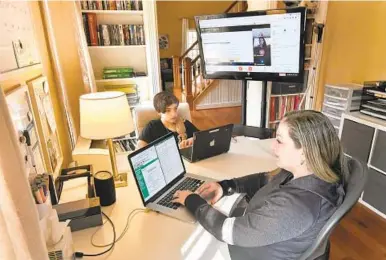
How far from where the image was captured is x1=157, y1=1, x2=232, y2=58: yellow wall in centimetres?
681

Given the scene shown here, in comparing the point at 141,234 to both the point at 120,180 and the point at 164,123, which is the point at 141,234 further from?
the point at 164,123

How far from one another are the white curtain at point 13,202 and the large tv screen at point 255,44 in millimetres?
1917

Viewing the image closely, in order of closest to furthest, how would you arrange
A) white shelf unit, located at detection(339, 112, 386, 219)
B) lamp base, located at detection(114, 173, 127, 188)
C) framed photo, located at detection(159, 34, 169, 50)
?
lamp base, located at detection(114, 173, 127, 188) → white shelf unit, located at detection(339, 112, 386, 219) → framed photo, located at detection(159, 34, 169, 50)

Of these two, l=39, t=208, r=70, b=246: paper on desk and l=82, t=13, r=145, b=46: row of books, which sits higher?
l=82, t=13, r=145, b=46: row of books

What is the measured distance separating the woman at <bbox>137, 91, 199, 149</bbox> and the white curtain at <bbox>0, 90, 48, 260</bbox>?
143 cm

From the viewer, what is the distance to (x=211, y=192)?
1298 mm

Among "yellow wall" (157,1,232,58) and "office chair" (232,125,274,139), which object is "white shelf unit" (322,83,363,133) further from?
"yellow wall" (157,1,232,58)

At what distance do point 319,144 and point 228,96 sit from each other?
521 centimetres

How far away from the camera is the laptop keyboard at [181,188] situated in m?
1.21


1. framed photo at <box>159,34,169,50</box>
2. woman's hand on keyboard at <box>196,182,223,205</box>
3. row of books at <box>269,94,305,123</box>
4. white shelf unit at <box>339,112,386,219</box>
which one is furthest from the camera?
framed photo at <box>159,34,169,50</box>

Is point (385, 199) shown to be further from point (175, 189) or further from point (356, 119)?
point (175, 189)

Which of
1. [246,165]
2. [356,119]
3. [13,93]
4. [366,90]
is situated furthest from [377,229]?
[13,93]

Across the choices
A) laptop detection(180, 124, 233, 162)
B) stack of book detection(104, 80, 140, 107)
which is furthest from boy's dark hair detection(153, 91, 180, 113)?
stack of book detection(104, 80, 140, 107)

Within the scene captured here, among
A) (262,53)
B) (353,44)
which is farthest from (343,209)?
(353,44)
